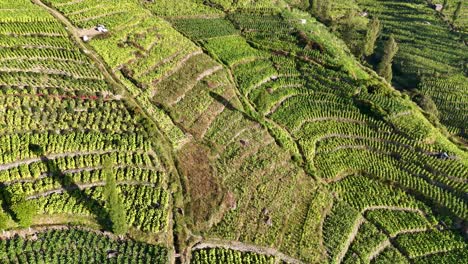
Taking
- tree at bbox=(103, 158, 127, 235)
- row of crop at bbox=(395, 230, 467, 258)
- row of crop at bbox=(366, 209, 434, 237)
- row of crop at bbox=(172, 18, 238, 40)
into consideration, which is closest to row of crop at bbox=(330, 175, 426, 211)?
row of crop at bbox=(366, 209, 434, 237)

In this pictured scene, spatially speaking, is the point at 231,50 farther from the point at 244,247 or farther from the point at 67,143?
the point at 244,247

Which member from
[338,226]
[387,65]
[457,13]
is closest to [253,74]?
[338,226]

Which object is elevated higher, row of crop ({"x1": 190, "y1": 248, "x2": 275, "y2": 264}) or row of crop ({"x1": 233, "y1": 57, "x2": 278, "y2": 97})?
row of crop ({"x1": 233, "y1": 57, "x2": 278, "y2": 97})

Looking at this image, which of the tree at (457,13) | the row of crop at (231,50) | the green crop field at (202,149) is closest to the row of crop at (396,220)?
the green crop field at (202,149)

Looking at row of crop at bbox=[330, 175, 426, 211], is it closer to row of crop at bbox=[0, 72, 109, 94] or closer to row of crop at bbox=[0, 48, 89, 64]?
row of crop at bbox=[0, 72, 109, 94]

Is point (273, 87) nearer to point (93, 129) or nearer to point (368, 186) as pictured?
point (368, 186)

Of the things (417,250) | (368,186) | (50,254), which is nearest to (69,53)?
(50,254)
